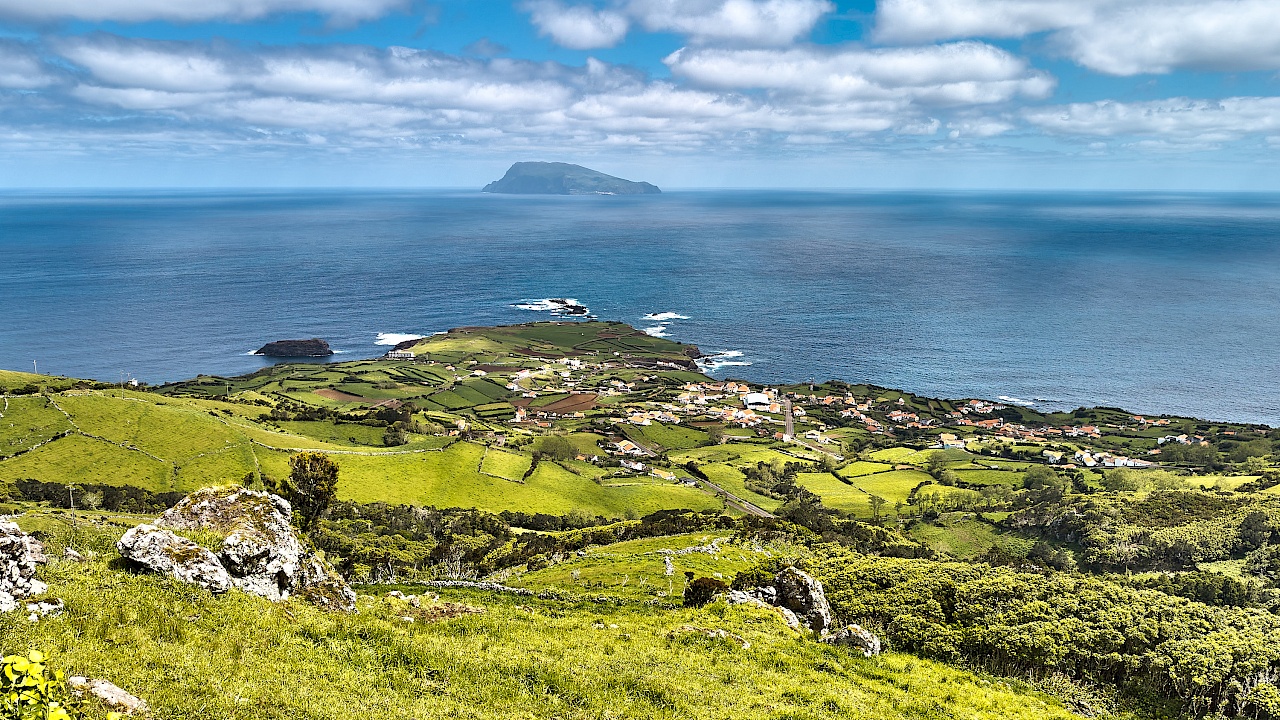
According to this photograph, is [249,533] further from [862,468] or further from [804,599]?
[862,468]

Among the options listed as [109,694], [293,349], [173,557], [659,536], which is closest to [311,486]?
[173,557]

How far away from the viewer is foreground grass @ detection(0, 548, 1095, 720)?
648 inches

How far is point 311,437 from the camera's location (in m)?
102

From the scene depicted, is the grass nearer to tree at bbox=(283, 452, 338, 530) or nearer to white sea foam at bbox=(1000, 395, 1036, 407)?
tree at bbox=(283, 452, 338, 530)

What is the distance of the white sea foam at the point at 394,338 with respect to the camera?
184m

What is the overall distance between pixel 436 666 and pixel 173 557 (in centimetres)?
888

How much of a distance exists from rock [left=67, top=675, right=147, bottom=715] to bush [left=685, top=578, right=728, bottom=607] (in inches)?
1069

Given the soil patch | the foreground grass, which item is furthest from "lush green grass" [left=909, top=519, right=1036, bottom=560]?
the soil patch

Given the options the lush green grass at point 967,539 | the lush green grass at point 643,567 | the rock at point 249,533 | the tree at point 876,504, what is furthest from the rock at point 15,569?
the tree at point 876,504

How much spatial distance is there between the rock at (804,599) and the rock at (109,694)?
2835 centimetres

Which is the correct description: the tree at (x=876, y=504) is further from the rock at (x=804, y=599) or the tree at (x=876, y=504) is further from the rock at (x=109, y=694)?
the rock at (x=109, y=694)

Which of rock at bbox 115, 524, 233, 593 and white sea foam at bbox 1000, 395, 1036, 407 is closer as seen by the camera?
rock at bbox 115, 524, 233, 593

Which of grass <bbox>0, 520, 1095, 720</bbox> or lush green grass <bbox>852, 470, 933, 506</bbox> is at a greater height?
grass <bbox>0, 520, 1095, 720</bbox>

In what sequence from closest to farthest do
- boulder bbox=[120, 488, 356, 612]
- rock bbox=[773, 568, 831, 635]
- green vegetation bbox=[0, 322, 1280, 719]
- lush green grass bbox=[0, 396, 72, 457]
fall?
green vegetation bbox=[0, 322, 1280, 719]
boulder bbox=[120, 488, 356, 612]
rock bbox=[773, 568, 831, 635]
lush green grass bbox=[0, 396, 72, 457]
